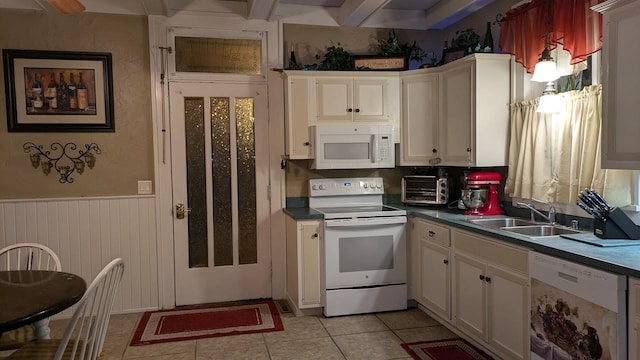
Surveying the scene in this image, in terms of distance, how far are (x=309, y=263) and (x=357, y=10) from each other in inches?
82.2

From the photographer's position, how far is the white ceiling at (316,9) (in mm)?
3908

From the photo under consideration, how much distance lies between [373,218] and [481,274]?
1059mm

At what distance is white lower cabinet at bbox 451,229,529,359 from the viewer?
2.76m

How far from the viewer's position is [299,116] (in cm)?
416

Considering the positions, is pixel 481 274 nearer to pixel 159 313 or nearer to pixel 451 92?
pixel 451 92

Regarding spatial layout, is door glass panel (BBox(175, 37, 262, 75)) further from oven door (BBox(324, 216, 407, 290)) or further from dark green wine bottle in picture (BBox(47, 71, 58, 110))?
oven door (BBox(324, 216, 407, 290))

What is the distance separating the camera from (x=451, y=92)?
3.93m

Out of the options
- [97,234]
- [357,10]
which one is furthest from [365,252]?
[97,234]

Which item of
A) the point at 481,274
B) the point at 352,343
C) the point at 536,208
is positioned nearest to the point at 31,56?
the point at 352,343

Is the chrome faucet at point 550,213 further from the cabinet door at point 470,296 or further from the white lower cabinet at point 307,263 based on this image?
the white lower cabinet at point 307,263

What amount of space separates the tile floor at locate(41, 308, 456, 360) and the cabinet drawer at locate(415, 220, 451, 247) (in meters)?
0.65

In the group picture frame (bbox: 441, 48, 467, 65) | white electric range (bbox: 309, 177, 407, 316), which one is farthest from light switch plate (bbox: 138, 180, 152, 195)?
picture frame (bbox: 441, 48, 467, 65)

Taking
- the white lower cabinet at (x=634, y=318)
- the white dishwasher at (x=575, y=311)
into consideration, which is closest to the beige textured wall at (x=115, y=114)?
the white dishwasher at (x=575, y=311)

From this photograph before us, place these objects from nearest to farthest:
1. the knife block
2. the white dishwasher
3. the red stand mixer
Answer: the white dishwasher
the knife block
the red stand mixer
